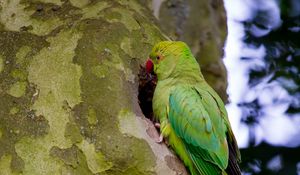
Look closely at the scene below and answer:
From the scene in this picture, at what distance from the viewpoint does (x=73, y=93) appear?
313 cm

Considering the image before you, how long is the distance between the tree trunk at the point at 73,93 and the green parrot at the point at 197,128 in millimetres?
85

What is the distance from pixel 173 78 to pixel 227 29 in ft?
6.49

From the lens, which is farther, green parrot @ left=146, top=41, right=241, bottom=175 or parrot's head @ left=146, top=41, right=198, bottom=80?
parrot's head @ left=146, top=41, right=198, bottom=80

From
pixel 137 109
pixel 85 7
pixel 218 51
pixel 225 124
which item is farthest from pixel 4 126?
pixel 218 51

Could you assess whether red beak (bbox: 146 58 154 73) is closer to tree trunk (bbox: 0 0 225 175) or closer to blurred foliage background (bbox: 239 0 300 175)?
tree trunk (bbox: 0 0 225 175)

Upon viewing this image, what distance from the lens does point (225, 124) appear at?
331cm

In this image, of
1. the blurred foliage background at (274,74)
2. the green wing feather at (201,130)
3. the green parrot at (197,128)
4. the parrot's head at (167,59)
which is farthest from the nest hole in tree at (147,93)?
the blurred foliage background at (274,74)

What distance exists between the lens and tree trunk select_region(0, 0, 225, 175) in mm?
2969

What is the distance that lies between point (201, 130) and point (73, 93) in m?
0.65

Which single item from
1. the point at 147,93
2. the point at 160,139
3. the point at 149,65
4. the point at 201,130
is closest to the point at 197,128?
the point at 201,130

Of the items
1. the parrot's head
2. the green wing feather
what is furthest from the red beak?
the green wing feather

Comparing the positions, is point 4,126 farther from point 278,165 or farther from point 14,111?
point 278,165

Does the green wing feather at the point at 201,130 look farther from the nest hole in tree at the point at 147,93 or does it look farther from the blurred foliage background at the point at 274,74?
the blurred foliage background at the point at 274,74

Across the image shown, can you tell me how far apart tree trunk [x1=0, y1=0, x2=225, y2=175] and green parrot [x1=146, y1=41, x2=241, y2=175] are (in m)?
0.08
